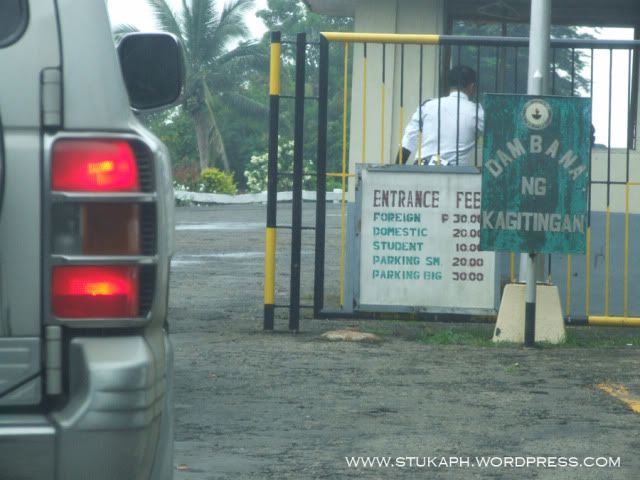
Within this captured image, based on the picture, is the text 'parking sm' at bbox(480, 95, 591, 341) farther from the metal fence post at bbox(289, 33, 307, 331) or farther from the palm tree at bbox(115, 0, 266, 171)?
the palm tree at bbox(115, 0, 266, 171)

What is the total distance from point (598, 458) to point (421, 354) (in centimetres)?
322

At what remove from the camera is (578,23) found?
44.6ft

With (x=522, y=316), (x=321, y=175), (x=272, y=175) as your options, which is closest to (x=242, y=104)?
(x=321, y=175)

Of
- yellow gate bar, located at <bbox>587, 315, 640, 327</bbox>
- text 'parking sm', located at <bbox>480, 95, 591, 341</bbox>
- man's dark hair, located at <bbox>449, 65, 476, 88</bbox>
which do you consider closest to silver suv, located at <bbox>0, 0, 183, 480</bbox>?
text 'parking sm', located at <bbox>480, 95, 591, 341</bbox>

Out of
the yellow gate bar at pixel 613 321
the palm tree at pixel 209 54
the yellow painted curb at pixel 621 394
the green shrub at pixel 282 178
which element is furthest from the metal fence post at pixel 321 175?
the palm tree at pixel 209 54

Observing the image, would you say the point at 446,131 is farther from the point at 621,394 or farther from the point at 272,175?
the point at 621,394

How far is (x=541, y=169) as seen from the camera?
9.07m

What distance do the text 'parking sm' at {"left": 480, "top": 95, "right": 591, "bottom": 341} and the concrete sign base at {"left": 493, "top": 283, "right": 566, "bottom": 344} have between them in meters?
0.43

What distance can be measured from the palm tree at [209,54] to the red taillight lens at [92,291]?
56418 millimetres

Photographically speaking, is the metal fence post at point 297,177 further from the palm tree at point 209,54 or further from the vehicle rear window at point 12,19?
the palm tree at point 209,54

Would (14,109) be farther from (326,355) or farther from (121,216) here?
(326,355)

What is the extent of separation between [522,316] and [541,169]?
0.97 metres

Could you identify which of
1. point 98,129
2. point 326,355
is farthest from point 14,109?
point 326,355

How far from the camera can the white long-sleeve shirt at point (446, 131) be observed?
409 inches
